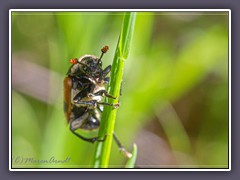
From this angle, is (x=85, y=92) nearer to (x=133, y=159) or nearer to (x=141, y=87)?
(x=133, y=159)

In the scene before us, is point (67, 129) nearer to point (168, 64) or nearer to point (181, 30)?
point (168, 64)

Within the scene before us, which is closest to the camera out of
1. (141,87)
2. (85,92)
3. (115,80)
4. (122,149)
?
(115,80)

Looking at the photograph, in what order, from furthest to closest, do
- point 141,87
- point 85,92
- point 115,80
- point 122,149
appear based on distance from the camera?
point 141,87, point 122,149, point 85,92, point 115,80

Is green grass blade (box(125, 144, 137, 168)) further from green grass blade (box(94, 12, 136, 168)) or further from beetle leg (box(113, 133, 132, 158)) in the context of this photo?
beetle leg (box(113, 133, 132, 158))

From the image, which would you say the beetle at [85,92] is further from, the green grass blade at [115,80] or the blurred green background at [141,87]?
the blurred green background at [141,87]

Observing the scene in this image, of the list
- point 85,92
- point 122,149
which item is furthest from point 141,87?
point 85,92

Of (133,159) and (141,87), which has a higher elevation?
(141,87)
